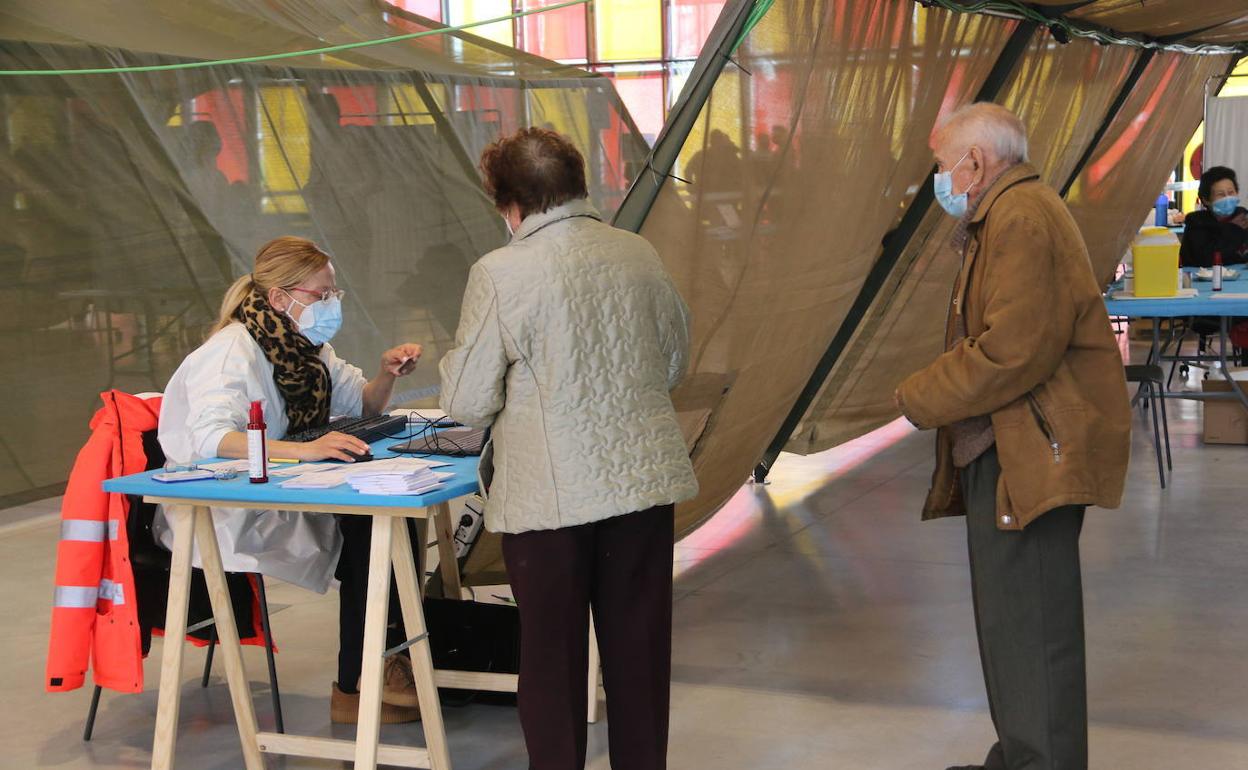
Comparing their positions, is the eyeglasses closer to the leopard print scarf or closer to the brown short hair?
the leopard print scarf

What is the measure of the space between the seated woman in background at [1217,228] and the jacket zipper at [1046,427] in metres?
5.61

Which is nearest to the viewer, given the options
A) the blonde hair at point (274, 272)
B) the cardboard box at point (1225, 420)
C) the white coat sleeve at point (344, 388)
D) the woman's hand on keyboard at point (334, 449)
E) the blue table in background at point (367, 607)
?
the blue table in background at point (367, 607)

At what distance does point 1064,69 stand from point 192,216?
4180mm

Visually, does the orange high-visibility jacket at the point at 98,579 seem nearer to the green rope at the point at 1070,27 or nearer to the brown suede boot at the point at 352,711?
the brown suede boot at the point at 352,711

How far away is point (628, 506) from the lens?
2.47m

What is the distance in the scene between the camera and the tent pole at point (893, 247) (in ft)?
14.6

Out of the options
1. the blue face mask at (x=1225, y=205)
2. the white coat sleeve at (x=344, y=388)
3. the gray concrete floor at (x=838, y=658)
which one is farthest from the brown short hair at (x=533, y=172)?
the blue face mask at (x=1225, y=205)

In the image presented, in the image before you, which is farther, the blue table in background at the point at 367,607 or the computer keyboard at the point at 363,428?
the computer keyboard at the point at 363,428

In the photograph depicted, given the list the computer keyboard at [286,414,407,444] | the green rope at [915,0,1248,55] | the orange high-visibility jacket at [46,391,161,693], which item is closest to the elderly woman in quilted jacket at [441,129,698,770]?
the computer keyboard at [286,414,407,444]

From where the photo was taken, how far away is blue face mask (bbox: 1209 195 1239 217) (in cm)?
766

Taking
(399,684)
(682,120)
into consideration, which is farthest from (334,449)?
(682,120)

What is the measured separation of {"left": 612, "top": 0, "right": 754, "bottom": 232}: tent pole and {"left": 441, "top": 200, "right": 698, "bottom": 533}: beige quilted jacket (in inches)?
25.0

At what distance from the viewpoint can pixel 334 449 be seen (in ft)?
10.1

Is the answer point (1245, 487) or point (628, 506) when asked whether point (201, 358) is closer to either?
point (628, 506)
